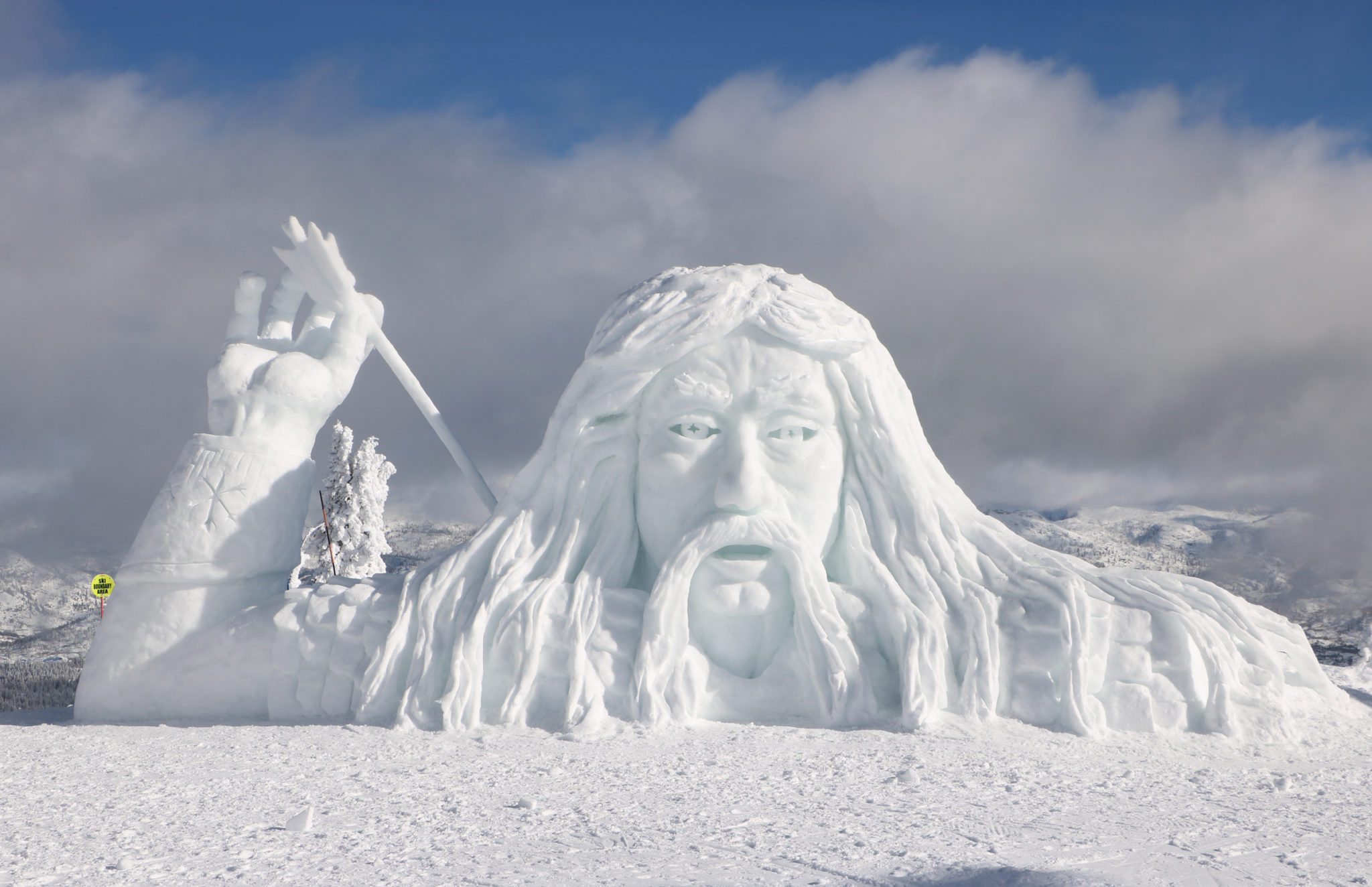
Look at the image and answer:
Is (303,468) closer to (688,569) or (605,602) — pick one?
(605,602)

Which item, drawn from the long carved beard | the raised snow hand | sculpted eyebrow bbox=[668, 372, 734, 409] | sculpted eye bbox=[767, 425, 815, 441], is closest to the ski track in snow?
the long carved beard

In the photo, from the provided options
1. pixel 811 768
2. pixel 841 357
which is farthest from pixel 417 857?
pixel 841 357

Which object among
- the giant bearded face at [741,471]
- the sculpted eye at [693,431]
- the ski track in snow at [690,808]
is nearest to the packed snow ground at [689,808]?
the ski track in snow at [690,808]

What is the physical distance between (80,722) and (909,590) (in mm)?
3962

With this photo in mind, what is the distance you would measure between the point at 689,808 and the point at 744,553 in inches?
68.7

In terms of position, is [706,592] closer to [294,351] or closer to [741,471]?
[741,471]

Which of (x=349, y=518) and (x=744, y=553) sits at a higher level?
(x=349, y=518)

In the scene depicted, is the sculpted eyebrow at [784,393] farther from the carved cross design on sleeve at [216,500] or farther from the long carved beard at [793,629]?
the carved cross design on sleeve at [216,500]

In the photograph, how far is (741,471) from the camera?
4270mm

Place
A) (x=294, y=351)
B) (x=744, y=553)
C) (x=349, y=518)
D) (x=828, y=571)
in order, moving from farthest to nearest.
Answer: (x=349, y=518)
(x=294, y=351)
(x=828, y=571)
(x=744, y=553)

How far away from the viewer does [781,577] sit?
14.1 ft

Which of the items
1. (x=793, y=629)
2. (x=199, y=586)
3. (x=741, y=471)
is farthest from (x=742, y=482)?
(x=199, y=586)

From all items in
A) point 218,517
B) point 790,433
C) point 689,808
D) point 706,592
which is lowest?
point 689,808

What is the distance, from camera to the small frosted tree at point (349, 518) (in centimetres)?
1477
